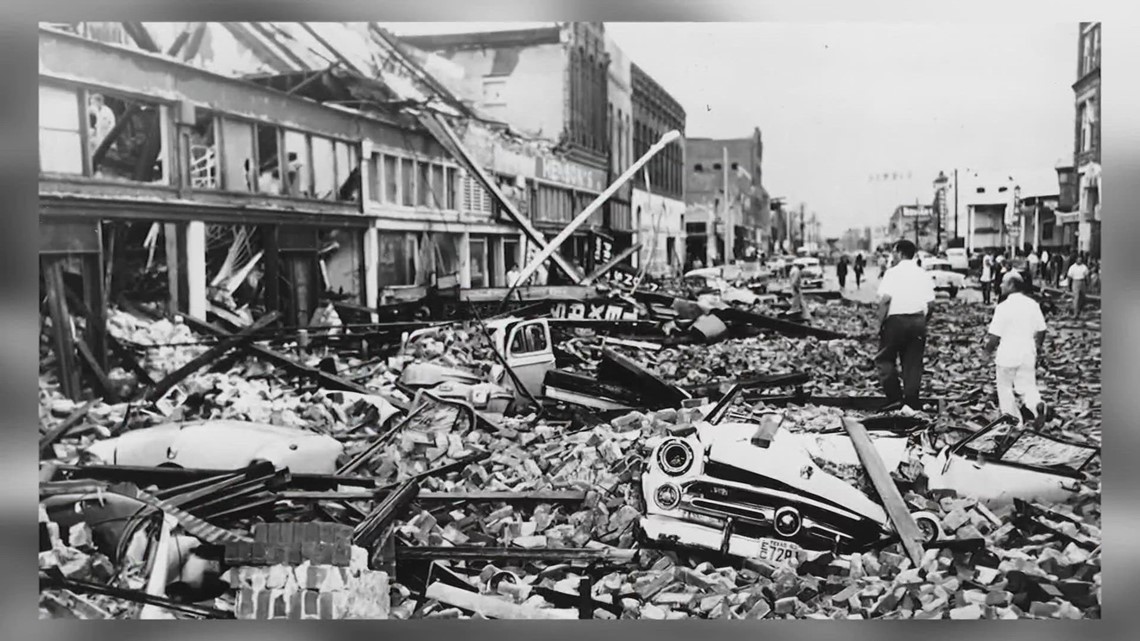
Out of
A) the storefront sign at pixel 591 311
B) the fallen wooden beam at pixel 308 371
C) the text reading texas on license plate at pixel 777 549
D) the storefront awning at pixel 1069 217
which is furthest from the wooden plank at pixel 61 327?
the storefront awning at pixel 1069 217

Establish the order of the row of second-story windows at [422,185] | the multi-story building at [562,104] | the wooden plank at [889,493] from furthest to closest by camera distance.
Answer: the row of second-story windows at [422,185] → the multi-story building at [562,104] → the wooden plank at [889,493]

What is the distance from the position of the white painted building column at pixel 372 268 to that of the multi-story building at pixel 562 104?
1.95ft

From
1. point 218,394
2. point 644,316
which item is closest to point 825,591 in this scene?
point 644,316

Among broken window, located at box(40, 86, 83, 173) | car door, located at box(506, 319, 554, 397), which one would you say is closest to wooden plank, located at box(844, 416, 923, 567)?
car door, located at box(506, 319, 554, 397)

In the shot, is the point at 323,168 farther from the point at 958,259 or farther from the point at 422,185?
the point at 958,259

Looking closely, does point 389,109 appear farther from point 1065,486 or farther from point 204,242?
point 1065,486

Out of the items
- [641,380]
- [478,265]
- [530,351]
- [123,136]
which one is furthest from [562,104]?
[123,136]

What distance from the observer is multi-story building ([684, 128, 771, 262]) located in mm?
3475

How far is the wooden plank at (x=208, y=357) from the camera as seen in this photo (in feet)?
11.3

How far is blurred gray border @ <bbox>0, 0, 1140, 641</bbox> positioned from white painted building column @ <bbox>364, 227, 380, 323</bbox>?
0.79 m

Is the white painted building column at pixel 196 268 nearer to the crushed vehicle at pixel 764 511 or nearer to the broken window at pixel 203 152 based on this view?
the broken window at pixel 203 152

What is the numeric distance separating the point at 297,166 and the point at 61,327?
39.8 inches

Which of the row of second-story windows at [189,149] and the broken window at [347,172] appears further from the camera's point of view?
the broken window at [347,172]

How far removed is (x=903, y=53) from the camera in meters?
3.38
